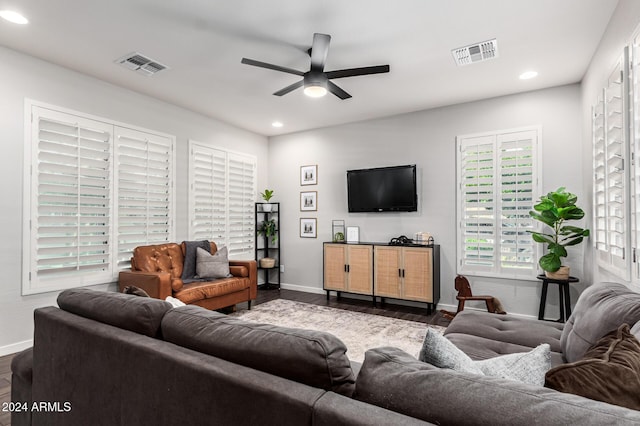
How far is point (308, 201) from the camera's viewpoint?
595 centimetres

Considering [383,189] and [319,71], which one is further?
[383,189]

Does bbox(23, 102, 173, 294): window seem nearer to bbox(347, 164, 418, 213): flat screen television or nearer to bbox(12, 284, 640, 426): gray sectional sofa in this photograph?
bbox(12, 284, 640, 426): gray sectional sofa

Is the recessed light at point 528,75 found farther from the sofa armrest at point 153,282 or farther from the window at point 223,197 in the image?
the sofa armrest at point 153,282

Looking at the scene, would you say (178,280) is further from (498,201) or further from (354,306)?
(498,201)

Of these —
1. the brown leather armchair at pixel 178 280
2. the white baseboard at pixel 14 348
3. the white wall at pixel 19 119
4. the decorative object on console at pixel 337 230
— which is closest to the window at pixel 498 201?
the decorative object on console at pixel 337 230

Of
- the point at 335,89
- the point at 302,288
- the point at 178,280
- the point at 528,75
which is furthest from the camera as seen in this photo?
the point at 302,288

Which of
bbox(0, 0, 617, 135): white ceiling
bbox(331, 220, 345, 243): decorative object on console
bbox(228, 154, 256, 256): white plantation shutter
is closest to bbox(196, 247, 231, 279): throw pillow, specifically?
bbox(228, 154, 256, 256): white plantation shutter

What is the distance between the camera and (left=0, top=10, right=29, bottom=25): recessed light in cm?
260

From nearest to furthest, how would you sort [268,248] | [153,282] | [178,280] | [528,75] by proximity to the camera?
[153,282]
[528,75]
[178,280]
[268,248]

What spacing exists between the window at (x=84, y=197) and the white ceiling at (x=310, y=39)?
0.66m

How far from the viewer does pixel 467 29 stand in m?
2.83

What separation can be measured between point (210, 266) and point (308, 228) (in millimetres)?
2040

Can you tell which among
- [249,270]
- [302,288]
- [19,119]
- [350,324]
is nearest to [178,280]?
[249,270]

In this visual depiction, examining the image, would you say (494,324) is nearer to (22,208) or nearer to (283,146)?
(22,208)
